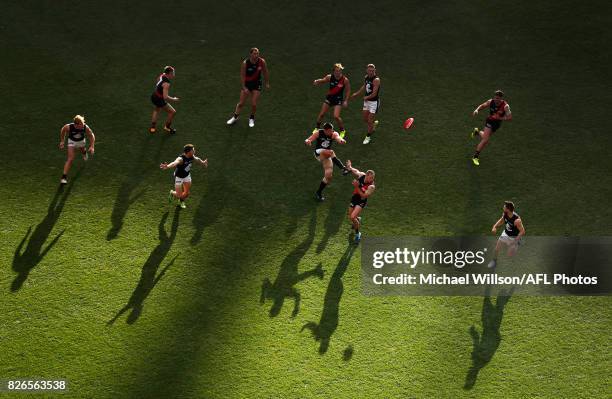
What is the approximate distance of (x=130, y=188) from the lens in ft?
63.3

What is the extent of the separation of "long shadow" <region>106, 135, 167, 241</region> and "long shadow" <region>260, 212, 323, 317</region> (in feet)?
13.8

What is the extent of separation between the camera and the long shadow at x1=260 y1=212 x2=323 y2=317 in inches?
640

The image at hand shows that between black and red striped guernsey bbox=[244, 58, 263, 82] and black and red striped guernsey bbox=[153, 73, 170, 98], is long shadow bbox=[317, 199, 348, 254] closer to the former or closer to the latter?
black and red striped guernsey bbox=[244, 58, 263, 82]

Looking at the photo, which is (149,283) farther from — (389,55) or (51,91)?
(389,55)

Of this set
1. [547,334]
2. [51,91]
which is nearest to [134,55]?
[51,91]

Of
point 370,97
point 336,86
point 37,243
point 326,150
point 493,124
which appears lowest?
point 37,243

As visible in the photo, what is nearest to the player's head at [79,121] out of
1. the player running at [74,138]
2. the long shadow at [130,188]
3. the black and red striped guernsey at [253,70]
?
the player running at [74,138]

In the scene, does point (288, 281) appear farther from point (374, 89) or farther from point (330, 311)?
point (374, 89)

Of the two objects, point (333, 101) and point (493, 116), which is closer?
point (493, 116)

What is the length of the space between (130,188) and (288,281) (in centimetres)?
543

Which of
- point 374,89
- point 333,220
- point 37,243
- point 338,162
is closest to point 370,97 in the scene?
point 374,89

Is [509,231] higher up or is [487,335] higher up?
[509,231]

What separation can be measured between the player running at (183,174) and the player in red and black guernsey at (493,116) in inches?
307

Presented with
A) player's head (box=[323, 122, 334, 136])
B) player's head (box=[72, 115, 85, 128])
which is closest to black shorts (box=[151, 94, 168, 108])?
player's head (box=[72, 115, 85, 128])
